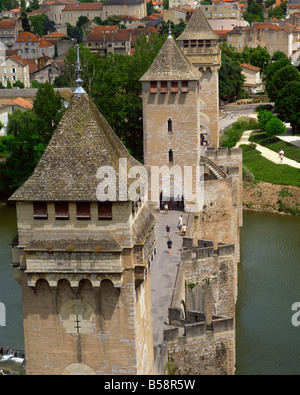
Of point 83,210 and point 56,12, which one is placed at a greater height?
point 56,12

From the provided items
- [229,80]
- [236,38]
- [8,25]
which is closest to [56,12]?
[8,25]

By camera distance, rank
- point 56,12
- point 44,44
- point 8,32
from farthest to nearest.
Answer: point 56,12 < point 8,32 < point 44,44

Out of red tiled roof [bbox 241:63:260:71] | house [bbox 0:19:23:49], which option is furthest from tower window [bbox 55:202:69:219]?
house [bbox 0:19:23:49]

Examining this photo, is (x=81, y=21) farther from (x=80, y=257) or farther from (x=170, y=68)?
(x=80, y=257)

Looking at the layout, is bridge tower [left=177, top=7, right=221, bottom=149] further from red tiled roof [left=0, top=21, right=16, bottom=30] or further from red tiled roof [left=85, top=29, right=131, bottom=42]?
red tiled roof [left=0, top=21, right=16, bottom=30]

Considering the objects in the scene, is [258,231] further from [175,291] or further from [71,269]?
[71,269]

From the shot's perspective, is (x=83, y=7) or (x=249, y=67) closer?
(x=249, y=67)

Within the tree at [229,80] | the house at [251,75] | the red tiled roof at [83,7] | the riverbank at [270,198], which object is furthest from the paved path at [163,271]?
the red tiled roof at [83,7]
